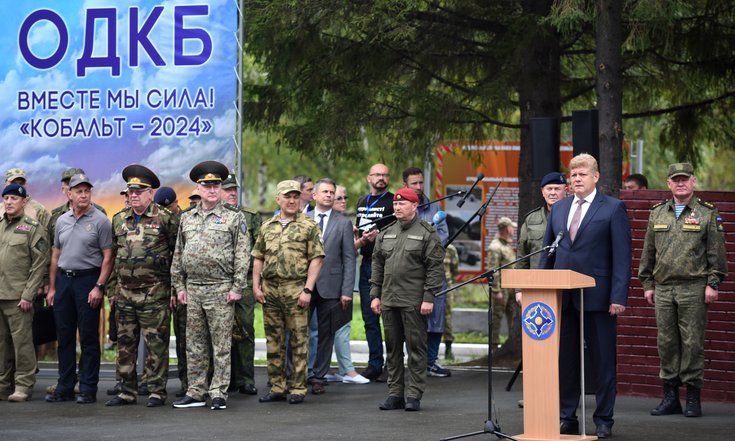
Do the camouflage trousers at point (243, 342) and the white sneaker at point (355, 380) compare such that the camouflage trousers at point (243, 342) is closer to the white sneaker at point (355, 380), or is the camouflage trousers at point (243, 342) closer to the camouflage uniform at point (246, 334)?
the camouflage uniform at point (246, 334)

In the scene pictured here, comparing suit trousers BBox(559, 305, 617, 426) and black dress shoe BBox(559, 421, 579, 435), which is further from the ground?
suit trousers BBox(559, 305, 617, 426)

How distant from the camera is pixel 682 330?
36.6ft

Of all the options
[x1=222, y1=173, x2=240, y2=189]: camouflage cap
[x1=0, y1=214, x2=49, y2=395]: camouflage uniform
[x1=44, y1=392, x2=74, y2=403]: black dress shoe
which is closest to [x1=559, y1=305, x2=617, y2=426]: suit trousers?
[x1=222, y1=173, x2=240, y2=189]: camouflage cap

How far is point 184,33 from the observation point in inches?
528

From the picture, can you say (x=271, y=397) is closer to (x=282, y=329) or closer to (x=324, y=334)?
(x=282, y=329)

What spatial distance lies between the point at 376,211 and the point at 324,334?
1.50 m

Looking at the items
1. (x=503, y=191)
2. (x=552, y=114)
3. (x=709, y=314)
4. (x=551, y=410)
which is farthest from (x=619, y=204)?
(x=503, y=191)

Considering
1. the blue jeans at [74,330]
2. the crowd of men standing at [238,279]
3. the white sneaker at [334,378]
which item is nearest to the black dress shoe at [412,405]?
the crowd of men standing at [238,279]

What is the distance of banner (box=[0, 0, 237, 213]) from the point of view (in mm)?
13336

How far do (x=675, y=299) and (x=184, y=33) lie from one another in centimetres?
575

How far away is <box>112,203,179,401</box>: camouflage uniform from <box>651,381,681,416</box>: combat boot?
451 centimetres

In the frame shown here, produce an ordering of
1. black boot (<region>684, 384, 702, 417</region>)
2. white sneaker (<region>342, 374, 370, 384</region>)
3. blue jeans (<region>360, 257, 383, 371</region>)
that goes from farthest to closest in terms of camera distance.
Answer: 1. blue jeans (<region>360, 257, 383, 371</region>)
2. white sneaker (<region>342, 374, 370, 384</region>)
3. black boot (<region>684, 384, 702, 417</region>)

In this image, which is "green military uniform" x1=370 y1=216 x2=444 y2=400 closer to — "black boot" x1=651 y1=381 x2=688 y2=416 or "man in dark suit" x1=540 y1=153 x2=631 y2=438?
"man in dark suit" x1=540 y1=153 x2=631 y2=438

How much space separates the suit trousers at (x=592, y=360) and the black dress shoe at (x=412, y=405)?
72.8 inches
